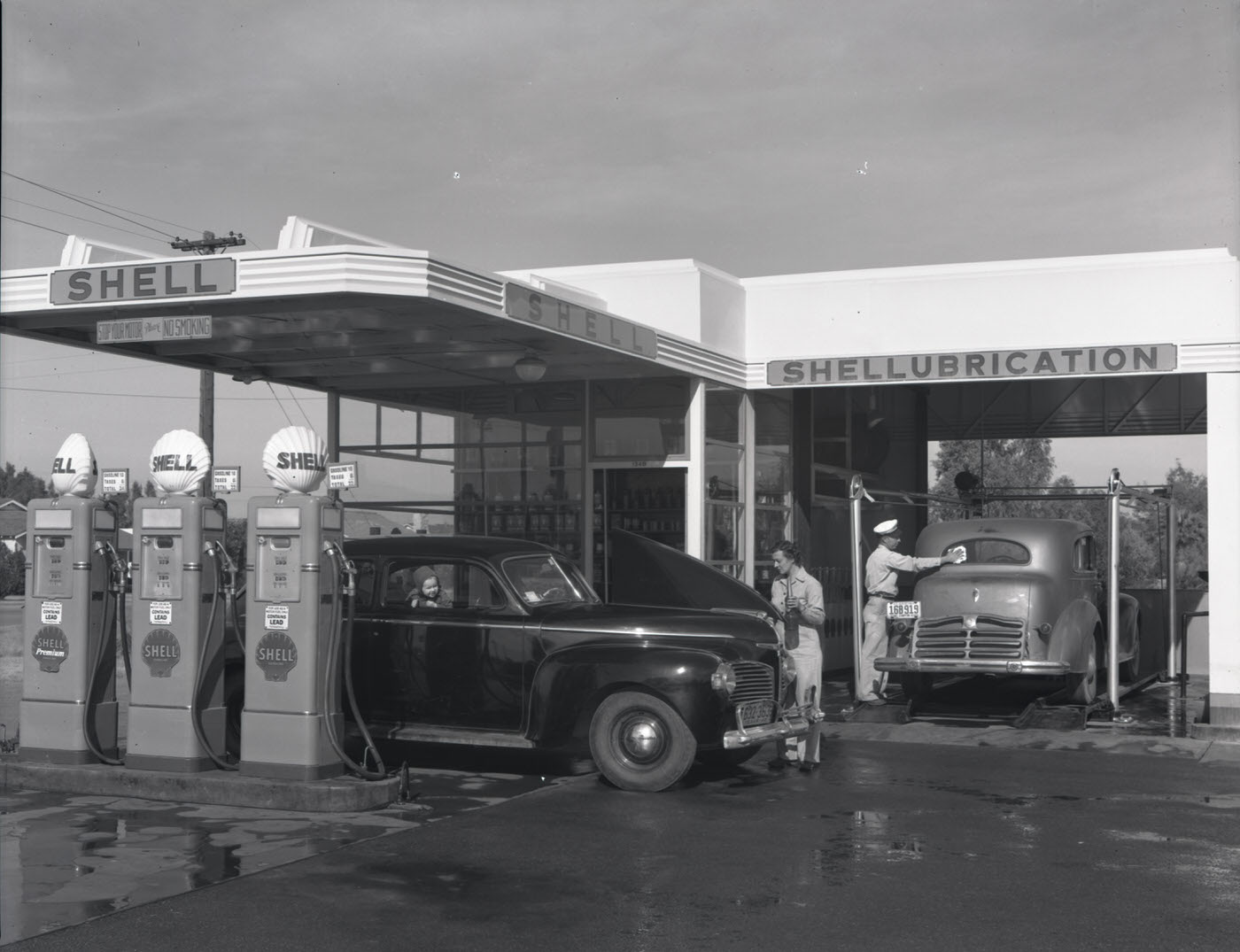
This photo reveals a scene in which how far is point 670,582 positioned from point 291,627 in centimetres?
328

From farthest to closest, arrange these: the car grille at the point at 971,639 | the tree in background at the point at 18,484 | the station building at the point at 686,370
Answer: the tree in background at the point at 18,484 < the car grille at the point at 971,639 < the station building at the point at 686,370

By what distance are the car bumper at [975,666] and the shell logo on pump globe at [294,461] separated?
6279 millimetres

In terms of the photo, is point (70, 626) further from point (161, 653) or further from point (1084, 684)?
point (1084, 684)

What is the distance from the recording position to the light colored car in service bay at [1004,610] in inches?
533

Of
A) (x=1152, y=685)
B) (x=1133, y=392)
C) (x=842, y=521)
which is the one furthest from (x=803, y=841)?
(x=1133, y=392)

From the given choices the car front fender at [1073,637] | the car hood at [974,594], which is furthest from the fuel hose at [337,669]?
the car front fender at [1073,637]

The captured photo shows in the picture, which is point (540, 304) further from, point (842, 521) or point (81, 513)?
point (842, 521)

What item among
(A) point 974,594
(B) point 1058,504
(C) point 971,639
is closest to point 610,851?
(C) point 971,639

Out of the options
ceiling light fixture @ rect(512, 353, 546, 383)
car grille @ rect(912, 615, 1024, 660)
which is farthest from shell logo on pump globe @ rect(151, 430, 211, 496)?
car grille @ rect(912, 615, 1024, 660)

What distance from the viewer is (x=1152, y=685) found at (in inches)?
682

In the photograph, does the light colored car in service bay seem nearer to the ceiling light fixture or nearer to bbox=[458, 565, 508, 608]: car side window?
the ceiling light fixture

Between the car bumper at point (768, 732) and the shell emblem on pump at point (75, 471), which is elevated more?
the shell emblem on pump at point (75, 471)

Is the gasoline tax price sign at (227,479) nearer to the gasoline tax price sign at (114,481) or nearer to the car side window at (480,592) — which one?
the gasoline tax price sign at (114,481)

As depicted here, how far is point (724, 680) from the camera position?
970cm
